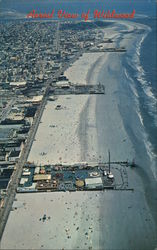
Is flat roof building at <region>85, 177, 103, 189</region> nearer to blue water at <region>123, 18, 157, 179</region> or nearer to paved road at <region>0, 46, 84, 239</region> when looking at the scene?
blue water at <region>123, 18, 157, 179</region>

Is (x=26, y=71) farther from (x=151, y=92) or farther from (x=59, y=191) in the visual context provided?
(x=59, y=191)

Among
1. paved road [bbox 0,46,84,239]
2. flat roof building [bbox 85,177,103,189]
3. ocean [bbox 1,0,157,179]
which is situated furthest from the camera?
ocean [bbox 1,0,157,179]

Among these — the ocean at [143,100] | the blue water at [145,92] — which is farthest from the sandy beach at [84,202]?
the blue water at [145,92]

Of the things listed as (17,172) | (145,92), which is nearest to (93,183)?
(17,172)

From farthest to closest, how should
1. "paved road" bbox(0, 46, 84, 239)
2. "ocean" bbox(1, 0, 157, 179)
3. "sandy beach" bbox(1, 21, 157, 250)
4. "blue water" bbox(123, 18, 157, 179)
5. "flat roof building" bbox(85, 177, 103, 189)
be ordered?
1. "blue water" bbox(123, 18, 157, 179)
2. "ocean" bbox(1, 0, 157, 179)
3. "flat roof building" bbox(85, 177, 103, 189)
4. "paved road" bbox(0, 46, 84, 239)
5. "sandy beach" bbox(1, 21, 157, 250)

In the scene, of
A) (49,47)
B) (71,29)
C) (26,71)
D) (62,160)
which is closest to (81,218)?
(62,160)

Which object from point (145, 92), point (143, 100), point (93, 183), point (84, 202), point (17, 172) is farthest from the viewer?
point (145, 92)

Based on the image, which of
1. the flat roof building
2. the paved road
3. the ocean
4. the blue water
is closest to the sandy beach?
the paved road

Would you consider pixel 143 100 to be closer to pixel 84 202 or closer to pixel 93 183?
pixel 93 183

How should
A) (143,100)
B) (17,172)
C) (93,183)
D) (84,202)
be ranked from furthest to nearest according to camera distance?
1. (143,100)
2. (17,172)
3. (93,183)
4. (84,202)
